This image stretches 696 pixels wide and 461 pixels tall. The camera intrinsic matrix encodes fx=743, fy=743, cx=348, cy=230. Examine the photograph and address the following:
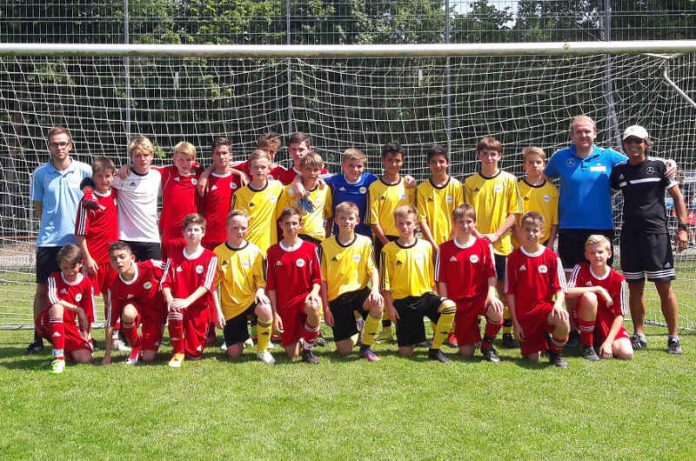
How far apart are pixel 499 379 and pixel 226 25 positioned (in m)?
9.86

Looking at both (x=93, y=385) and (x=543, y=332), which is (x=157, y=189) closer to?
(x=93, y=385)

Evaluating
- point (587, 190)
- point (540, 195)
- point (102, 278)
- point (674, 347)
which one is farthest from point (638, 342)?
point (102, 278)

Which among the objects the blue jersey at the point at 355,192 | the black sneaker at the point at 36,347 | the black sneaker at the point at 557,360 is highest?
the blue jersey at the point at 355,192

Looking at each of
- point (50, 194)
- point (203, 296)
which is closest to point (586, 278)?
point (203, 296)

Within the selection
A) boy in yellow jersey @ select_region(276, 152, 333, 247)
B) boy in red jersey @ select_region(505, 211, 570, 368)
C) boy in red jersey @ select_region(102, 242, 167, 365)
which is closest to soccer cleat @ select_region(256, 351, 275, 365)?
boy in red jersey @ select_region(102, 242, 167, 365)

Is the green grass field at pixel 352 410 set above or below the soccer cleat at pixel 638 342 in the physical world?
above

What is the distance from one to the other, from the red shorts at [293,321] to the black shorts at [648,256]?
2.78 metres

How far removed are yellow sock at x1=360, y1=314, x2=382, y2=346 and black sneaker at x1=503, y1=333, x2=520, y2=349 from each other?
128 cm

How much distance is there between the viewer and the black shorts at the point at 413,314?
5832 mm

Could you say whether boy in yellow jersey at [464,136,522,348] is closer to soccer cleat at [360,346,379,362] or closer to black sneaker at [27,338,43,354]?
soccer cleat at [360,346,379,362]

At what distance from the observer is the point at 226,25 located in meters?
13.2

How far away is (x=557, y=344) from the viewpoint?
220 inches

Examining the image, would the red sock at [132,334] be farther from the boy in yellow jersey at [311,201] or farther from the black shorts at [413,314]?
the black shorts at [413,314]

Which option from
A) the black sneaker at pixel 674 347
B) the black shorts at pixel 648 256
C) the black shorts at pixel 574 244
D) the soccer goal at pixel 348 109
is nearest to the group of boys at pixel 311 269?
the black shorts at pixel 574 244
